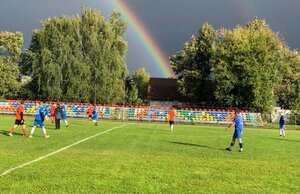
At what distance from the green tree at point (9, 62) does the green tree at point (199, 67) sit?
30949mm

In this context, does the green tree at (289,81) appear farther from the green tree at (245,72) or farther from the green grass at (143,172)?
the green grass at (143,172)

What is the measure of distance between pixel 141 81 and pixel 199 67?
48.1m

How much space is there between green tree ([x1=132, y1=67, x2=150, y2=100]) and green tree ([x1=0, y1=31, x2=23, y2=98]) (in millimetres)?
37479

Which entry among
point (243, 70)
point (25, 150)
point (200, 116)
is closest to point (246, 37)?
point (243, 70)

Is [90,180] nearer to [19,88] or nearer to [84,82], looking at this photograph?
[84,82]

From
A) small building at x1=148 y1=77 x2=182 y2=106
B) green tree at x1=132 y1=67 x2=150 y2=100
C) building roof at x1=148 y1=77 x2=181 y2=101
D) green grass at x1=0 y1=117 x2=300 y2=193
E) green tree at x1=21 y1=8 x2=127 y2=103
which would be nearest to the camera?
green grass at x1=0 y1=117 x2=300 y2=193

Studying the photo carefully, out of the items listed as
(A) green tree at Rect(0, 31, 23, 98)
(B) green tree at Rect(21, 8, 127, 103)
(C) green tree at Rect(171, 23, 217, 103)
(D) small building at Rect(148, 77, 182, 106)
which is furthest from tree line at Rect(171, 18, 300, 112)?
(A) green tree at Rect(0, 31, 23, 98)

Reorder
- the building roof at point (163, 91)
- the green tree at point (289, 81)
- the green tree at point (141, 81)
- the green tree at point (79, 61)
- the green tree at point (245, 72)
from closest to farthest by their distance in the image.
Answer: the green tree at point (79, 61)
the green tree at point (245, 72)
the green tree at point (289, 81)
the building roof at point (163, 91)
the green tree at point (141, 81)

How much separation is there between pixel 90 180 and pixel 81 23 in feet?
189

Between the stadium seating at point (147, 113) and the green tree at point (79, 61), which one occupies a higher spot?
the green tree at point (79, 61)

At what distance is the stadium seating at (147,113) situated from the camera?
5747 cm

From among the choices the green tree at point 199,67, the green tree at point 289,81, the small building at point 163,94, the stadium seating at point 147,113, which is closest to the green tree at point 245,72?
the green tree at point 199,67

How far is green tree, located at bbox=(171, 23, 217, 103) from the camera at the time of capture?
253 feet

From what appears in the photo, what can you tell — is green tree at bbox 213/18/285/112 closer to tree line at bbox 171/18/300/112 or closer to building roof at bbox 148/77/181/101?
tree line at bbox 171/18/300/112
